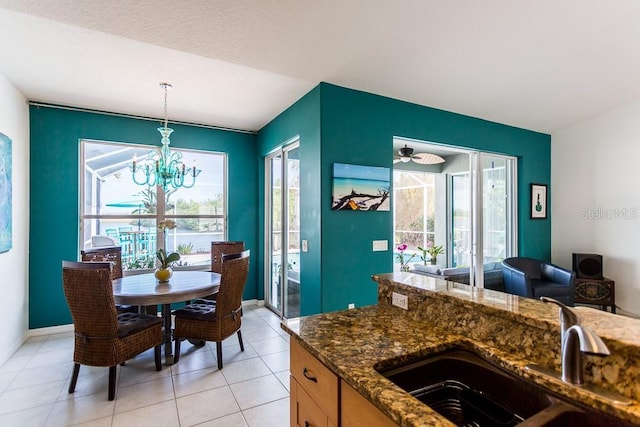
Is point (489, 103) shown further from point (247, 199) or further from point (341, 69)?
point (247, 199)

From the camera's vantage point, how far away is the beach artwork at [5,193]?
111 inches

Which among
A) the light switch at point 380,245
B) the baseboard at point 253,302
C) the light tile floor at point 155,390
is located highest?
the light switch at point 380,245

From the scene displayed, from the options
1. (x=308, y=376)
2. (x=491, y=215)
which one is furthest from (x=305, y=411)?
(x=491, y=215)

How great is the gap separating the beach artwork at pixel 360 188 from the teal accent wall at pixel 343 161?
6 cm

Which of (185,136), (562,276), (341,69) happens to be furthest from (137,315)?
(562,276)

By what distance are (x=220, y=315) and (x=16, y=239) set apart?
7.76 feet

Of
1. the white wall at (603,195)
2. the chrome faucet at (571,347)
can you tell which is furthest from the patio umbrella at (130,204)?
the white wall at (603,195)

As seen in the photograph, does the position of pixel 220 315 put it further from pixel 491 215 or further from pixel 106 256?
pixel 491 215

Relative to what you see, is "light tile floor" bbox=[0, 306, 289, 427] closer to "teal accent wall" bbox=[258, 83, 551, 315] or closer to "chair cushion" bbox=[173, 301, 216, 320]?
"chair cushion" bbox=[173, 301, 216, 320]

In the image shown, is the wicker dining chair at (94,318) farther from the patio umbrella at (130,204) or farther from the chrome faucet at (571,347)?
the chrome faucet at (571,347)

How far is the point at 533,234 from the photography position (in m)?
4.80

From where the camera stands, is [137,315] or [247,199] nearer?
[137,315]

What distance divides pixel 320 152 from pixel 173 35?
153 centimetres

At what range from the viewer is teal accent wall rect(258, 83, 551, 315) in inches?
124
